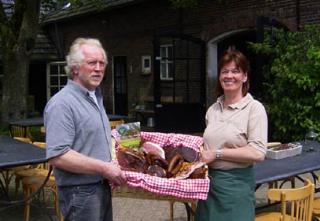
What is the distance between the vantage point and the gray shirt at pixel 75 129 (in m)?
2.78

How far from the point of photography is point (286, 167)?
442cm

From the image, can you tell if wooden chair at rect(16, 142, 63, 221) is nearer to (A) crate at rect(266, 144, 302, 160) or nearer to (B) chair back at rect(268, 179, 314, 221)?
(A) crate at rect(266, 144, 302, 160)

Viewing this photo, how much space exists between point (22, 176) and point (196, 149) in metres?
3.30

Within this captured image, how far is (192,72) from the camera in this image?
14.3 meters

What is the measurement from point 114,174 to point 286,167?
207 cm

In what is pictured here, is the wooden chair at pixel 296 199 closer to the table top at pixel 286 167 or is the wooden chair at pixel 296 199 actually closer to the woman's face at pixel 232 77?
the table top at pixel 286 167

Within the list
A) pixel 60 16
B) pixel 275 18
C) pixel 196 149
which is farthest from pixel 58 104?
pixel 60 16

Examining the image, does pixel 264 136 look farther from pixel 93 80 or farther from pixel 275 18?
pixel 275 18

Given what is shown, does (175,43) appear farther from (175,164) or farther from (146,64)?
(175,164)

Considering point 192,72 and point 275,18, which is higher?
point 275,18

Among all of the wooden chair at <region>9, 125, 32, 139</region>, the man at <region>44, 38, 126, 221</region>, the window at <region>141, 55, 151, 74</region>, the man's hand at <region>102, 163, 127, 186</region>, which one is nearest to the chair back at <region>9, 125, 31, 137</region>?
the wooden chair at <region>9, 125, 32, 139</region>

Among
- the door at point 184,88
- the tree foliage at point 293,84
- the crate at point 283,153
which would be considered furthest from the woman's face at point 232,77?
the door at point 184,88

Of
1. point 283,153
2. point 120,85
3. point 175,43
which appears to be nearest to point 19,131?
point 175,43

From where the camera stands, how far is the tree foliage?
8.16m
